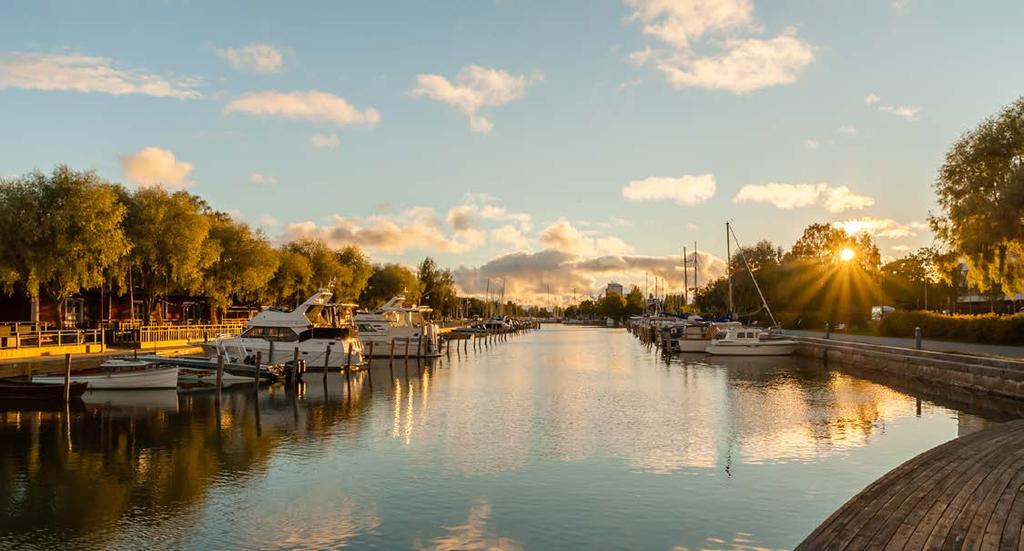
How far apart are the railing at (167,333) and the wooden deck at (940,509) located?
4314cm

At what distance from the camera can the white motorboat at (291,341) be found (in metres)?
42.4

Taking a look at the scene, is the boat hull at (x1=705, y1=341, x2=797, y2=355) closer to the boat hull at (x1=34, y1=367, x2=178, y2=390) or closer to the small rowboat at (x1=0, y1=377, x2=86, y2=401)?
the boat hull at (x1=34, y1=367, x2=178, y2=390)

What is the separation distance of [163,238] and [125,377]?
20454 millimetres

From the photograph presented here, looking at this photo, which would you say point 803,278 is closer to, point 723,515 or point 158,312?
point 158,312

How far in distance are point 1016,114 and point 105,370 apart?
44071mm

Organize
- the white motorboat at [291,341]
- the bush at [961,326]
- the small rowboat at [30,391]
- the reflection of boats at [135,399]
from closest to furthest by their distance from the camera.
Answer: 1. the small rowboat at [30,391]
2. the reflection of boats at [135,399]
3. the bush at [961,326]
4. the white motorboat at [291,341]

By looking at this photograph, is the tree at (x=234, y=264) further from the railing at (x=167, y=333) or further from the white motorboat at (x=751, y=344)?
the white motorboat at (x=751, y=344)

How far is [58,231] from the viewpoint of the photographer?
40344 mm

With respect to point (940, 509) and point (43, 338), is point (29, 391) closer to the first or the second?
point (43, 338)

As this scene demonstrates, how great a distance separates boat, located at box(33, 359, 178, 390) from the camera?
31.5 meters

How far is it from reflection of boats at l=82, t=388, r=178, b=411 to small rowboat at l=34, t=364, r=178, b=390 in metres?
0.31

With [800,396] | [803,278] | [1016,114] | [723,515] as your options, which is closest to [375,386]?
[800,396]

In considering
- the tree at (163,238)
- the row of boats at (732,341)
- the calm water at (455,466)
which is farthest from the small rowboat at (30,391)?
the row of boats at (732,341)

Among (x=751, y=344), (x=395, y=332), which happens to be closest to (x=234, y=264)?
(x=395, y=332)
